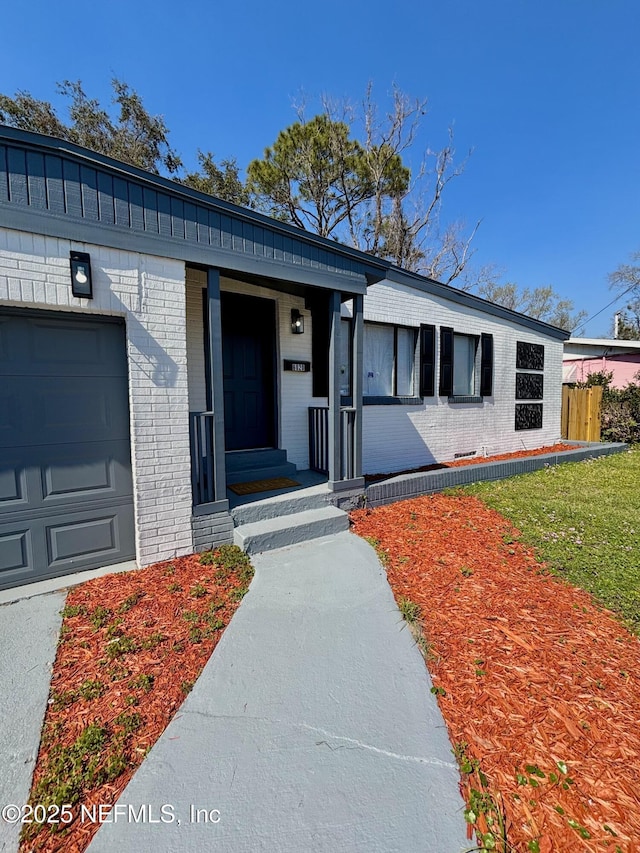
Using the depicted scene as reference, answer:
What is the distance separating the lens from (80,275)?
295 cm

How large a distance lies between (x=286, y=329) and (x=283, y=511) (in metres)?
2.59

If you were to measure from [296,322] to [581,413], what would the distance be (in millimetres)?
8736

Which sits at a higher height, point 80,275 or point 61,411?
point 80,275

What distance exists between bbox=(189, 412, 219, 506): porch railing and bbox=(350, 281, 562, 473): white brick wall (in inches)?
119

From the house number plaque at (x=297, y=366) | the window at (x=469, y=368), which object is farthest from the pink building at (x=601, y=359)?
the house number plaque at (x=297, y=366)

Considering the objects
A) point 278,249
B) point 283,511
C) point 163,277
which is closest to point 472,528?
point 283,511

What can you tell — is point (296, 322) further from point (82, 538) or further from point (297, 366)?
point (82, 538)

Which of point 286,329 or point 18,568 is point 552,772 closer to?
point 18,568

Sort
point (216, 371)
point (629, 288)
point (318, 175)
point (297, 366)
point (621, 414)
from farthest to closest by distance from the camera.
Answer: point (629, 288)
point (318, 175)
point (621, 414)
point (297, 366)
point (216, 371)

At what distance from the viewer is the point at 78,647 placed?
7.72ft

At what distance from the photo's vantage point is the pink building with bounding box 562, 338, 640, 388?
14.4 m

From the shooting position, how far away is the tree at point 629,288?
24.3 m

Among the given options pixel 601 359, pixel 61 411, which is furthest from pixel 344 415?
pixel 601 359

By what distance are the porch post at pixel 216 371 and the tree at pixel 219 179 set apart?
433 inches
